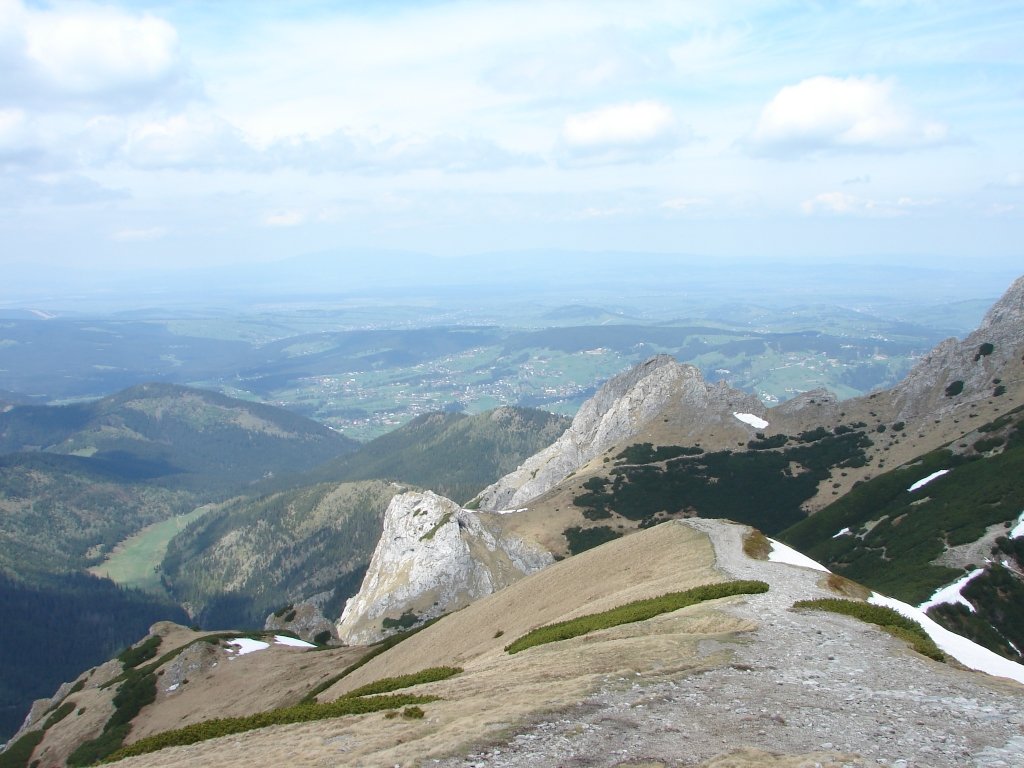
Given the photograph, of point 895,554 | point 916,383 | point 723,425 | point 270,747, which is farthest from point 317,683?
point 916,383

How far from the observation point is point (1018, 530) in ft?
216

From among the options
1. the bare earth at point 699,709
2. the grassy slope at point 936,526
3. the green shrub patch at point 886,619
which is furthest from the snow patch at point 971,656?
the grassy slope at point 936,526

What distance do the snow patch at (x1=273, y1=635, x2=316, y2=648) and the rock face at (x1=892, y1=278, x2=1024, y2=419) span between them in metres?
112

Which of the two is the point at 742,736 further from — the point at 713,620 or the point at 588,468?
the point at 588,468

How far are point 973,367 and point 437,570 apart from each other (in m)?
103

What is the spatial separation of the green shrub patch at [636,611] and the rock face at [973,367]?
339 feet

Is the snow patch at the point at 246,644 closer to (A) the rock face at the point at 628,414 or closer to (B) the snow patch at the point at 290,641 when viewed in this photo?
(B) the snow patch at the point at 290,641

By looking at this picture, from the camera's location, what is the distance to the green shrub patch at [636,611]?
34.5 meters

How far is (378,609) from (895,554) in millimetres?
74546

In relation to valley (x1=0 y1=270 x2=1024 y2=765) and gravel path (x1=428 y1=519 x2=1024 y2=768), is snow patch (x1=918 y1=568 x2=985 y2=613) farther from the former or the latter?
gravel path (x1=428 y1=519 x2=1024 y2=768)

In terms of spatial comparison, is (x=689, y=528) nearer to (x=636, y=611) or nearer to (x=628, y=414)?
(x=636, y=611)

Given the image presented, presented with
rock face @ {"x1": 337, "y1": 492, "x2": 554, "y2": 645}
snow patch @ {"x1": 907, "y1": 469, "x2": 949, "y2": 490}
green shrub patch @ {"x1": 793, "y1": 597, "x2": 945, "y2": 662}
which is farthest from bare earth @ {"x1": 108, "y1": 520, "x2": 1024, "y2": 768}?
rock face @ {"x1": 337, "y1": 492, "x2": 554, "y2": 645}

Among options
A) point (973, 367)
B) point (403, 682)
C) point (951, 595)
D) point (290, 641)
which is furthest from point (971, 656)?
point (973, 367)

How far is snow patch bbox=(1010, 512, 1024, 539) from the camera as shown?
213 feet
